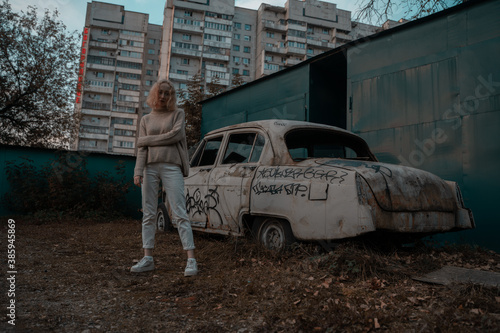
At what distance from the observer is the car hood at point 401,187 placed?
3389mm

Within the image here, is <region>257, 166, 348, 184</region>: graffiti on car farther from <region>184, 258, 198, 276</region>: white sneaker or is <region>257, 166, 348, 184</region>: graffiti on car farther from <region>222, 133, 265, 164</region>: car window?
<region>184, 258, 198, 276</region>: white sneaker

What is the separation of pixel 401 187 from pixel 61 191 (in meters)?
9.29

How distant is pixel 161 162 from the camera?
12.6 ft

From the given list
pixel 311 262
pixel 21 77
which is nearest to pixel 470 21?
pixel 311 262

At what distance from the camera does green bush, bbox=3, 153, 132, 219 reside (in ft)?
32.1

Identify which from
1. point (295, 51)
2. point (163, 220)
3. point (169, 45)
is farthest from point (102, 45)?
point (163, 220)

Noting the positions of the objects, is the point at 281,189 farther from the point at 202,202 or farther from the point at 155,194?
the point at 202,202

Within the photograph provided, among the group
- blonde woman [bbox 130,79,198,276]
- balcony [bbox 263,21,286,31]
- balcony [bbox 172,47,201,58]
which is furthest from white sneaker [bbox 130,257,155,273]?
balcony [bbox 263,21,286,31]

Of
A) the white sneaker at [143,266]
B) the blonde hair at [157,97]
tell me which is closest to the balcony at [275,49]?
the blonde hair at [157,97]

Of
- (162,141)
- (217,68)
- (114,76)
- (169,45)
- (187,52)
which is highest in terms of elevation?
(169,45)

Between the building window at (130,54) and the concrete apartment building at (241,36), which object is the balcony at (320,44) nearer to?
the concrete apartment building at (241,36)

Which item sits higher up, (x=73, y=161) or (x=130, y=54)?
(x=130, y=54)

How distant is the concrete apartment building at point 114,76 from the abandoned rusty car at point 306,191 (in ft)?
198

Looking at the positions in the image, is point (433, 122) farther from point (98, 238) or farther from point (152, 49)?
point (152, 49)
